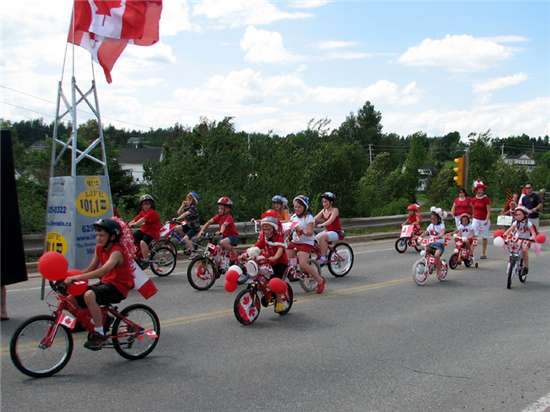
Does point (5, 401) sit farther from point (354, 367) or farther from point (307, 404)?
point (354, 367)

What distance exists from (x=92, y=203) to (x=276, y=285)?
326cm

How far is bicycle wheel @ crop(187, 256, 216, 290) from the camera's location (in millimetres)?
11531

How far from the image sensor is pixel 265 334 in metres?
8.34

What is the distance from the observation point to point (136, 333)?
7.08m

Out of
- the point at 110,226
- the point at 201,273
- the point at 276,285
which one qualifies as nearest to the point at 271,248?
the point at 276,285

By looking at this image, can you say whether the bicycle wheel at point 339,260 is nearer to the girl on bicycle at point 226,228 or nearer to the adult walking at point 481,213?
the girl on bicycle at point 226,228

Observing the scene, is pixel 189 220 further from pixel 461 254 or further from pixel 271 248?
pixel 461 254

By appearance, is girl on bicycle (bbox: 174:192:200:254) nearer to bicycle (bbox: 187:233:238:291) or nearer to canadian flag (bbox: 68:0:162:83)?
bicycle (bbox: 187:233:238:291)

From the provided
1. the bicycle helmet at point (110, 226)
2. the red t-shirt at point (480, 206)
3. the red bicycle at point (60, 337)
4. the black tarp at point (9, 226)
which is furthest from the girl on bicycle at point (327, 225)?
the bicycle helmet at point (110, 226)

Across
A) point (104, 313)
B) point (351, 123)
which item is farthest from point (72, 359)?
point (351, 123)

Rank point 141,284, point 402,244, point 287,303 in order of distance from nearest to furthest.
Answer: point 141,284, point 287,303, point 402,244

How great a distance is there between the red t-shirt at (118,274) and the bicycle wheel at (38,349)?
72cm

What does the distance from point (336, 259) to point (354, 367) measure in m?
6.73

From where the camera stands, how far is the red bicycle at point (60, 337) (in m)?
6.27
